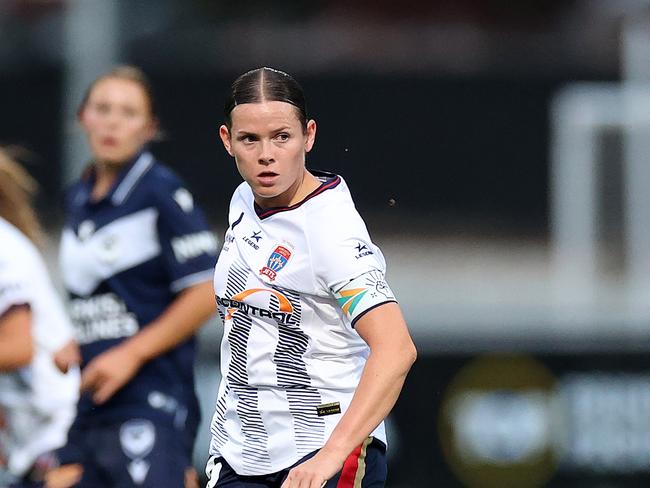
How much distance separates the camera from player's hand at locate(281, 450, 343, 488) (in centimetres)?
334

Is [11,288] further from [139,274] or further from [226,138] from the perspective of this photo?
[226,138]

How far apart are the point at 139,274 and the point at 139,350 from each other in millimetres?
315

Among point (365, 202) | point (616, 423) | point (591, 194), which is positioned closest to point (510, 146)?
point (591, 194)

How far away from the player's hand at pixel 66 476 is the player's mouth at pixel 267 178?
1911mm

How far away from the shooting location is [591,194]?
1290 cm

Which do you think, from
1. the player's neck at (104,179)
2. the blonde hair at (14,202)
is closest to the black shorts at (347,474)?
the player's neck at (104,179)

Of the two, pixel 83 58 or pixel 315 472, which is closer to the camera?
pixel 315 472

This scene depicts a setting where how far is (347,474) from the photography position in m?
3.67

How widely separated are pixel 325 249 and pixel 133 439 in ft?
5.96

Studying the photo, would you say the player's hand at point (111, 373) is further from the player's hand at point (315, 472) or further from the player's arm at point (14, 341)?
the player's hand at point (315, 472)

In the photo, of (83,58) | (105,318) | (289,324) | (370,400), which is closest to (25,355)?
(105,318)

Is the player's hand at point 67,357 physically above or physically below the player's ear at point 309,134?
below

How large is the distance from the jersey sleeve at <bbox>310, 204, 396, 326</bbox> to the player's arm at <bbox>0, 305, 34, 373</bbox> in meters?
1.93

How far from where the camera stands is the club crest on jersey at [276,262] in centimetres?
365
